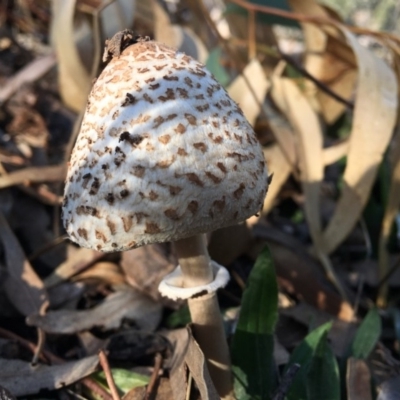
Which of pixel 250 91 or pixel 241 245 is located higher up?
pixel 250 91

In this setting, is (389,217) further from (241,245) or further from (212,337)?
(212,337)

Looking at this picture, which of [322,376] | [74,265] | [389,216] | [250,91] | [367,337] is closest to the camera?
[322,376]

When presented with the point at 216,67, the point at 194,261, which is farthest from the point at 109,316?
the point at 216,67

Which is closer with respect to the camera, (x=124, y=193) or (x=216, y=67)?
(x=124, y=193)

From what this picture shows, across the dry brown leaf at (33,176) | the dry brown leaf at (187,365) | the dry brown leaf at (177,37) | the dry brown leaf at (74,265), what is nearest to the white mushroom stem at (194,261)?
the dry brown leaf at (187,365)

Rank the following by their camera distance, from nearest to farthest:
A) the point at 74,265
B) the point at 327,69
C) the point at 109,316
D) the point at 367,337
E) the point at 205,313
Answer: the point at 205,313, the point at 367,337, the point at 109,316, the point at 74,265, the point at 327,69

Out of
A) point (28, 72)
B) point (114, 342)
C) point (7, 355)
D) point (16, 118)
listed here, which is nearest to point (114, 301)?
point (114, 342)

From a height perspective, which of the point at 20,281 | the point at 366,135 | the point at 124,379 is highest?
the point at 366,135

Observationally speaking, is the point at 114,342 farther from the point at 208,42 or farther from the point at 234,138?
the point at 208,42
